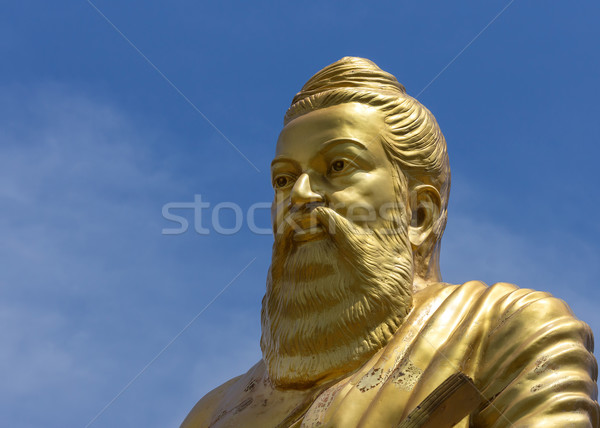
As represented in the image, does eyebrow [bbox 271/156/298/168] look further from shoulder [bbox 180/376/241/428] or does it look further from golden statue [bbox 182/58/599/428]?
shoulder [bbox 180/376/241/428]

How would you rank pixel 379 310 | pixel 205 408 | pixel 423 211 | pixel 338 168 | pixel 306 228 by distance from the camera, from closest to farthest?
pixel 379 310
pixel 306 228
pixel 338 168
pixel 423 211
pixel 205 408

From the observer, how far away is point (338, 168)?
27.8ft

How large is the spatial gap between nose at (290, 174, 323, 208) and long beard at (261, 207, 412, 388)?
12 centimetres

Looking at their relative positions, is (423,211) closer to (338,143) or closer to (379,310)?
(338,143)

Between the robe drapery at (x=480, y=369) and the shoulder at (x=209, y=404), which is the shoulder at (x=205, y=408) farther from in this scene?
the robe drapery at (x=480, y=369)

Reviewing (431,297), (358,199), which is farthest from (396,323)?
(358,199)

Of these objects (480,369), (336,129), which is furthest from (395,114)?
(480,369)

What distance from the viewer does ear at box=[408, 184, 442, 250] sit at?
8.60m

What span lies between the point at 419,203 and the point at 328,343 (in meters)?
1.37

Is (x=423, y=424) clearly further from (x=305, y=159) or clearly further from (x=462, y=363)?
(x=305, y=159)

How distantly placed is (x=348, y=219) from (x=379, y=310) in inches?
27.2

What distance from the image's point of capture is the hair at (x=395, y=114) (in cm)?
863

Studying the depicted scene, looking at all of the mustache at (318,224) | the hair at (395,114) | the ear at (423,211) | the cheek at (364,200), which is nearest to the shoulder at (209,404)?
the mustache at (318,224)

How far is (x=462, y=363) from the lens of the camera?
741 cm
